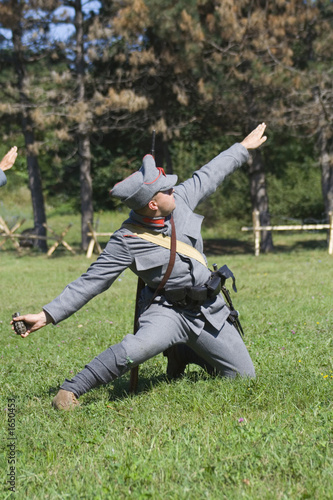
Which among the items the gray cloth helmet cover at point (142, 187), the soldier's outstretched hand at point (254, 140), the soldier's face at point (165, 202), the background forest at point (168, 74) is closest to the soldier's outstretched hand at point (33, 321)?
the gray cloth helmet cover at point (142, 187)

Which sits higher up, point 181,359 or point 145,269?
point 145,269

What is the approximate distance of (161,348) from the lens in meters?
4.41

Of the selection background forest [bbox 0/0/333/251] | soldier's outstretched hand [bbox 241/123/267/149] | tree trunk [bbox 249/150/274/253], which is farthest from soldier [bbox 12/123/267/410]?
tree trunk [bbox 249/150/274/253]

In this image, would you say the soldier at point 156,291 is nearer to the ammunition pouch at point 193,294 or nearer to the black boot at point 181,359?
the ammunition pouch at point 193,294

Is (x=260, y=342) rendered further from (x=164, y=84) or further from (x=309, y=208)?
(x=309, y=208)

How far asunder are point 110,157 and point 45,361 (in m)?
27.3

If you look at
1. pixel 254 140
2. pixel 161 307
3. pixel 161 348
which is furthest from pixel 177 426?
pixel 254 140

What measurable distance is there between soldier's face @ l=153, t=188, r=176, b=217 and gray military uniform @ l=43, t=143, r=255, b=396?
12cm

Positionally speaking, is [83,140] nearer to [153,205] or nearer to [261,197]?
[261,197]

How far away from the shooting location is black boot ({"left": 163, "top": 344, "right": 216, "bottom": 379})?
497 cm

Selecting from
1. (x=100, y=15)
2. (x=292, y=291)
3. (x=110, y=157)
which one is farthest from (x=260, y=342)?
(x=110, y=157)

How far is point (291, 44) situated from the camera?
1969 cm

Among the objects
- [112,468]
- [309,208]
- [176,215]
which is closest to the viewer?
[112,468]

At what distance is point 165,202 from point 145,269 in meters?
0.51
